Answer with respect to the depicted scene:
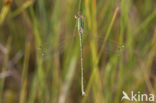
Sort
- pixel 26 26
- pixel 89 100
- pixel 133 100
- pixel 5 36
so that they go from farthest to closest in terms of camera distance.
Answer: pixel 5 36 < pixel 26 26 < pixel 89 100 < pixel 133 100

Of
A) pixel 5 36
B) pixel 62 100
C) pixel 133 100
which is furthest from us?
pixel 5 36

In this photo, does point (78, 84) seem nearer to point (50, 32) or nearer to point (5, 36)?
point (50, 32)

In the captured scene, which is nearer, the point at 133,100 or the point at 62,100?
the point at 133,100

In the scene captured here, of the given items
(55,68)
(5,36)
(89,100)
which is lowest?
(89,100)

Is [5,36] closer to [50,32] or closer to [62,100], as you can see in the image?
[50,32]

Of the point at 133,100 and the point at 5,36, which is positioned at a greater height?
the point at 5,36

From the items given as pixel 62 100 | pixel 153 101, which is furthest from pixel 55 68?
pixel 153 101

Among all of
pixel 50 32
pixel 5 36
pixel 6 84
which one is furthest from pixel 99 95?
pixel 5 36
